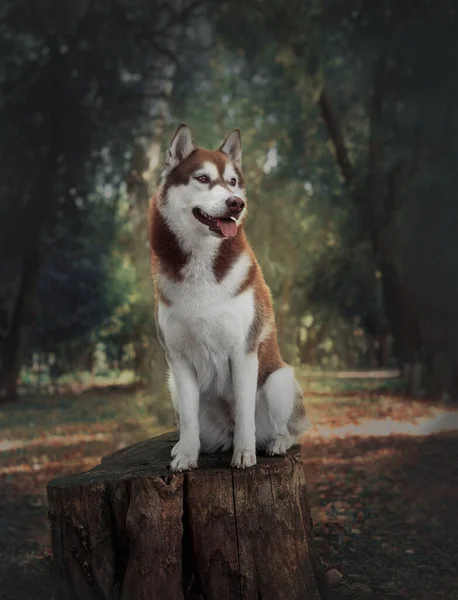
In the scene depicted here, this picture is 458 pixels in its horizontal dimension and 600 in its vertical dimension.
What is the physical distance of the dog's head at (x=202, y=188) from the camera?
8.95ft

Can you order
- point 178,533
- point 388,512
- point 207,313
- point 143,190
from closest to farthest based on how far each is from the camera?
point 178,533 < point 207,313 < point 388,512 < point 143,190

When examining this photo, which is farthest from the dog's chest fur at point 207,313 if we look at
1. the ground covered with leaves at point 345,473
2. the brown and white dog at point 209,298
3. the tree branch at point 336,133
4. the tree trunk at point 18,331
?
the tree trunk at point 18,331

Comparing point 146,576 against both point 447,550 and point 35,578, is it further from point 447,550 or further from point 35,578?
point 447,550

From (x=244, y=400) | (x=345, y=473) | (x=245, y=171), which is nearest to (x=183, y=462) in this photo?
(x=244, y=400)

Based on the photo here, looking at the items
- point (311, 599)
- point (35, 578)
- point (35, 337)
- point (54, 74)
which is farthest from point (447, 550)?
point (54, 74)

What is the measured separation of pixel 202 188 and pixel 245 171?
5309 millimetres

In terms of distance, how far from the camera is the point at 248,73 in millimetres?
8023

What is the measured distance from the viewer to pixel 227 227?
2.74 metres

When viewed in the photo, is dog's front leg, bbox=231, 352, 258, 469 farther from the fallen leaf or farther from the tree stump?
the fallen leaf

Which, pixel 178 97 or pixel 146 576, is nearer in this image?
pixel 146 576

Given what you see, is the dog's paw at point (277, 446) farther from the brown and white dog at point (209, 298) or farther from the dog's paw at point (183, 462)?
the dog's paw at point (183, 462)

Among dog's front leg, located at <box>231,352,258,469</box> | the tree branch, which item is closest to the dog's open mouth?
dog's front leg, located at <box>231,352,258,469</box>

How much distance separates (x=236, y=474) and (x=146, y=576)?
0.53 metres

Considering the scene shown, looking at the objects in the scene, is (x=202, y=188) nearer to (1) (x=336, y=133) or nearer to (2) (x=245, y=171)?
(2) (x=245, y=171)
